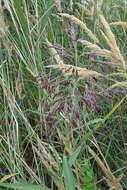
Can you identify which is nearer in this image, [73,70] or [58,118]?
[73,70]

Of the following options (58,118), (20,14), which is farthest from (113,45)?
(20,14)

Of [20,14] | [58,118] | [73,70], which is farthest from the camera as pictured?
[20,14]

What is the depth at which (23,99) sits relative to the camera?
55.0 inches

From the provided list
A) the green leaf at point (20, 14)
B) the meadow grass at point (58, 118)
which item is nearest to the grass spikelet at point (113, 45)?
the meadow grass at point (58, 118)

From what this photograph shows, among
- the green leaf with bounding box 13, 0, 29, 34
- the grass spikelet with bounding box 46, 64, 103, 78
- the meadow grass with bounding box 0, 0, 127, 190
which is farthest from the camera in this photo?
the green leaf with bounding box 13, 0, 29, 34

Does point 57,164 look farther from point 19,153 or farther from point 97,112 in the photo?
point 97,112

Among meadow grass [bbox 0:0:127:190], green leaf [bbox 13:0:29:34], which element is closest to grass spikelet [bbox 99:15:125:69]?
meadow grass [bbox 0:0:127:190]

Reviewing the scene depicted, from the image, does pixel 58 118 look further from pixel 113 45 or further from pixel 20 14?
pixel 20 14

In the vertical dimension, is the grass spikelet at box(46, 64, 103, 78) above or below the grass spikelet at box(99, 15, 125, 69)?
below

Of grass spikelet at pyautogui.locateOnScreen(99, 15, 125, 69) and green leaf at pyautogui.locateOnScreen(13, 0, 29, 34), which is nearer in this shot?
grass spikelet at pyautogui.locateOnScreen(99, 15, 125, 69)

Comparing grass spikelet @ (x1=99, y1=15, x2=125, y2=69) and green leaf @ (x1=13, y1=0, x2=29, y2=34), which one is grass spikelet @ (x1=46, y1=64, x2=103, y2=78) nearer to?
grass spikelet @ (x1=99, y1=15, x2=125, y2=69)

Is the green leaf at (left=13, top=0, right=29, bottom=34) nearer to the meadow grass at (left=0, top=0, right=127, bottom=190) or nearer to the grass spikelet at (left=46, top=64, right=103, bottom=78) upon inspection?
the meadow grass at (left=0, top=0, right=127, bottom=190)

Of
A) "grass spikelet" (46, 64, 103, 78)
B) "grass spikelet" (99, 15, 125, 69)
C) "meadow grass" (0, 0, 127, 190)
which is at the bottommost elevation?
"meadow grass" (0, 0, 127, 190)

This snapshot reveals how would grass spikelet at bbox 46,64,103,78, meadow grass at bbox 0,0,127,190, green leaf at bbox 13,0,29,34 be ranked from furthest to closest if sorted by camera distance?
1. green leaf at bbox 13,0,29,34
2. meadow grass at bbox 0,0,127,190
3. grass spikelet at bbox 46,64,103,78
